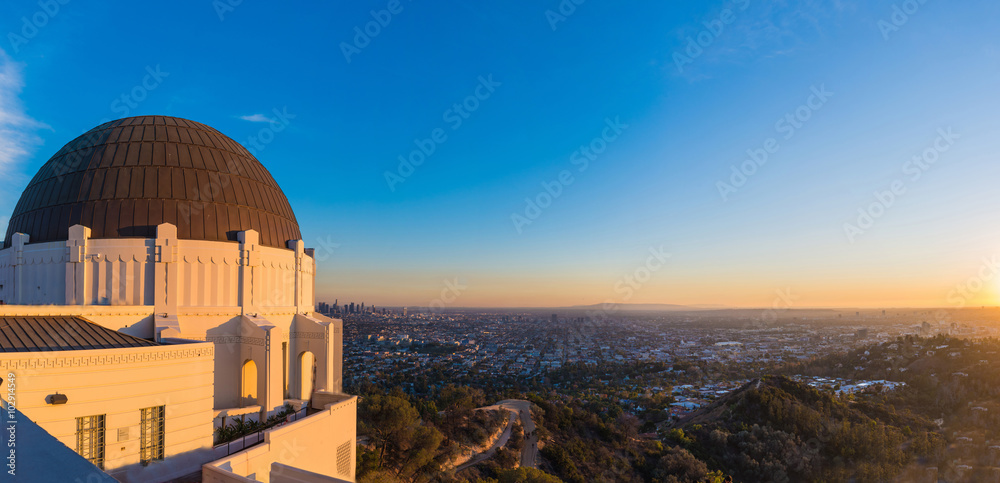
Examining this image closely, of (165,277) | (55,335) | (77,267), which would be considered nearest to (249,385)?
(165,277)

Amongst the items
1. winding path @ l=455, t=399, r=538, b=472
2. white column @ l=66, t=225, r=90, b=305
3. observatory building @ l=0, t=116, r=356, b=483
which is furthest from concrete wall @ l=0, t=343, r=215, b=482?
winding path @ l=455, t=399, r=538, b=472

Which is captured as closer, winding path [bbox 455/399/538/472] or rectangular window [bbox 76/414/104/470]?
rectangular window [bbox 76/414/104/470]

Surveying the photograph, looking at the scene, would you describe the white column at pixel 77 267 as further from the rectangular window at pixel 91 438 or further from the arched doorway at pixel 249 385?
the rectangular window at pixel 91 438

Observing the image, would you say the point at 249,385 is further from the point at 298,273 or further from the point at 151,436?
the point at 151,436

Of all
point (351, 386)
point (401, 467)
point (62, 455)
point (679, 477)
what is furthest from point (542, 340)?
point (62, 455)

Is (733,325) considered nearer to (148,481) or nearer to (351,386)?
(351,386)

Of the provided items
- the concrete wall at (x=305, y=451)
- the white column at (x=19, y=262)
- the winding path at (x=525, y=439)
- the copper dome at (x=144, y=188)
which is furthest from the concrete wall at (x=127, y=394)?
the winding path at (x=525, y=439)

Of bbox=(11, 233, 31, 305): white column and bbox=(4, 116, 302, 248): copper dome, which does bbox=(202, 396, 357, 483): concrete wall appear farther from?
bbox=(11, 233, 31, 305): white column

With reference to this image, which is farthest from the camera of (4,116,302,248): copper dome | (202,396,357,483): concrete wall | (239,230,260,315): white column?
(239,230,260,315): white column
